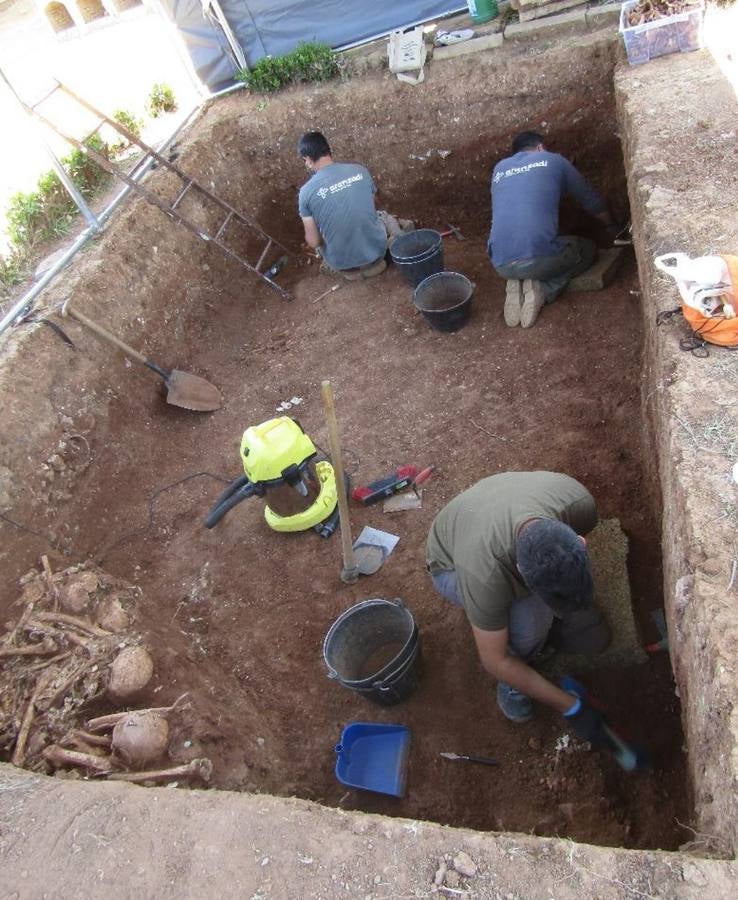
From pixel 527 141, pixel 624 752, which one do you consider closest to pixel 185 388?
pixel 527 141

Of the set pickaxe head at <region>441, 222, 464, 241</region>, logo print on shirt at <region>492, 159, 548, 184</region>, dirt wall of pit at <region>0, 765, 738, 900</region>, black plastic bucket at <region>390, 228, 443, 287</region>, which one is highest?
logo print on shirt at <region>492, 159, 548, 184</region>

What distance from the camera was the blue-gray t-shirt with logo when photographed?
16.6ft

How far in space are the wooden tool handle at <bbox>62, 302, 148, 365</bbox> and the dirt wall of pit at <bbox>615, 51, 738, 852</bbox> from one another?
12.6 ft

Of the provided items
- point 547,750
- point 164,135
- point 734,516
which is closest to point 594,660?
point 547,750

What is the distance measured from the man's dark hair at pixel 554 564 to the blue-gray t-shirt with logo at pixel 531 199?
10.9 feet

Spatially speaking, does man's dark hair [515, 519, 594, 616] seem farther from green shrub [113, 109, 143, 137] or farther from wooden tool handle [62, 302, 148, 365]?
green shrub [113, 109, 143, 137]

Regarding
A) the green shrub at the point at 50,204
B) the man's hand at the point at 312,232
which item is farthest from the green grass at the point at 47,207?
the man's hand at the point at 312,232

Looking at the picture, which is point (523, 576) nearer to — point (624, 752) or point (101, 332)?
point (624, 752)

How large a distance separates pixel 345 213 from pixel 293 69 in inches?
89.3

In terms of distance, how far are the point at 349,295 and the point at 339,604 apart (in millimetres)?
3486

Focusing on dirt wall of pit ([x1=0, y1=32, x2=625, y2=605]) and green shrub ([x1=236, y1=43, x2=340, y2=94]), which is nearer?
dirt wall of pit ([x1=0, y1=32, x2=625, y2=605])

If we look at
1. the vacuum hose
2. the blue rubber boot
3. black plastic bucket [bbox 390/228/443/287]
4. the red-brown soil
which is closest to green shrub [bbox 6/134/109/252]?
the red-brown soil

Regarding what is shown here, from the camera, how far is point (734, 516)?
241cm

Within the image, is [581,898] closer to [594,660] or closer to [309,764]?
[594,660]
